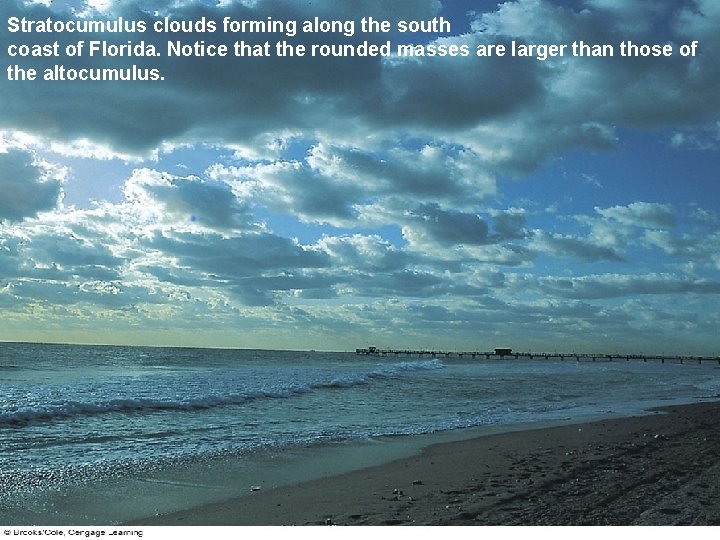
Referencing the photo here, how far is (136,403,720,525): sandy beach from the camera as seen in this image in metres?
7.06

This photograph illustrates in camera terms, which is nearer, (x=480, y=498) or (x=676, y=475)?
(x=480, y=498)

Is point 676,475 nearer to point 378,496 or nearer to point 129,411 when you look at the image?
point 378,496

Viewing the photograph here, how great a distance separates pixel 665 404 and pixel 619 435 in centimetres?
1085

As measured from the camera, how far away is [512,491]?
8305mm

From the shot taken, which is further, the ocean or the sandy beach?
the ocean

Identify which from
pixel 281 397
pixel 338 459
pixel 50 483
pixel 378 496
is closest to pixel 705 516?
pixel 378 496

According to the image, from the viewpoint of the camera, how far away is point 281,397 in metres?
25.4

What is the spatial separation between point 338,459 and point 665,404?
16.4 meters

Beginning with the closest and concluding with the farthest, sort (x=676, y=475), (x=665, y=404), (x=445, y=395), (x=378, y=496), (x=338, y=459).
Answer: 1. (x=378, y=496)
2. (x=676, y=475)
3. (x=338, y=459)
4. (x=665, y=404)
5. (x=445, y=395)

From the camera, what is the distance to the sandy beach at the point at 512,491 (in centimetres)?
706

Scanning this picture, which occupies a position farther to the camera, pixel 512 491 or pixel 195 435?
pixel 195 435

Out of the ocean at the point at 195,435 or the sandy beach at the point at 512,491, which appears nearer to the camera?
the sandy beach at the point at 512,491

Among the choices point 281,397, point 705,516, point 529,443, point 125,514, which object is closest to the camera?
point 705,516
